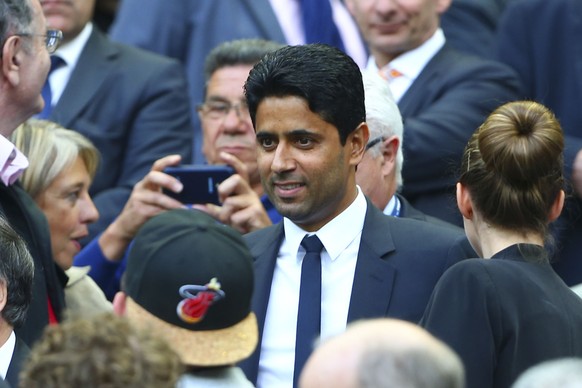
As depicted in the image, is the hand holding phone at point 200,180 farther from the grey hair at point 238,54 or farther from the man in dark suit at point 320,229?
the man in dark suit at point 320,229

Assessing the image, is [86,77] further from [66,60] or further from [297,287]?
[297,287]

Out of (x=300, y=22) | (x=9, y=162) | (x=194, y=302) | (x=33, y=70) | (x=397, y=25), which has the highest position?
(x=194, y=302)

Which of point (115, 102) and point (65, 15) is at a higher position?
point (65, 15)

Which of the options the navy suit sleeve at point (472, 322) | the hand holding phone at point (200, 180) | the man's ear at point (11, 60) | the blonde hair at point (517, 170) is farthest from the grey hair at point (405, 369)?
the hand holding phone at point (200, 180)

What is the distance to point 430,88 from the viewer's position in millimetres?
6488

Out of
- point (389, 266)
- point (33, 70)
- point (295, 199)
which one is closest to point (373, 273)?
point (389, 266)

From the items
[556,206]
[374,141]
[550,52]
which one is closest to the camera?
[556,206]

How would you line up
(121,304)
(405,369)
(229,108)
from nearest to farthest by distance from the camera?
1. (405,369)
2. (121,304)
3. (229,108)

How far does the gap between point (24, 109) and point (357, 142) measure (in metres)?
1.37

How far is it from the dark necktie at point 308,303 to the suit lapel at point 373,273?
122mm

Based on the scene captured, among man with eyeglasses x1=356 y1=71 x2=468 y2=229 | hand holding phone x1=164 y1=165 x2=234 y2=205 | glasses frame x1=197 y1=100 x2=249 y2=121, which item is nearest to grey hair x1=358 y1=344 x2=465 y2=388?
man with eyeglasses x1=356 y1=71 x2=468 y2=229

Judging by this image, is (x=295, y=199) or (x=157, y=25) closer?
(x=295, y=199)

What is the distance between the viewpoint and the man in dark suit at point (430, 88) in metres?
6.23

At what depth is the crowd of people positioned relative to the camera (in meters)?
3.33
